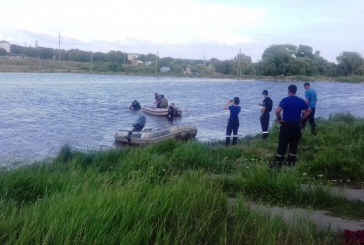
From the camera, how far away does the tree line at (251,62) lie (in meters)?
113

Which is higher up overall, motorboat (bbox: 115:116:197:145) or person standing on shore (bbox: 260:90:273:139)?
→ person standing on shore (bbox: 260:90:273:139)

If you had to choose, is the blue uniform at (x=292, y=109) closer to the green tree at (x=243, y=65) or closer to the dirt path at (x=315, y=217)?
the dirt path at (x=315, y=217)

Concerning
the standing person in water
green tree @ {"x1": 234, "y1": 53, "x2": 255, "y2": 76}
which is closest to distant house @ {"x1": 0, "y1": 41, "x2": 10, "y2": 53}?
green tree @ {"x1": 234, "y1": 53, "x2": 255, "y2": 76}

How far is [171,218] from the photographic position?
16.5 feet

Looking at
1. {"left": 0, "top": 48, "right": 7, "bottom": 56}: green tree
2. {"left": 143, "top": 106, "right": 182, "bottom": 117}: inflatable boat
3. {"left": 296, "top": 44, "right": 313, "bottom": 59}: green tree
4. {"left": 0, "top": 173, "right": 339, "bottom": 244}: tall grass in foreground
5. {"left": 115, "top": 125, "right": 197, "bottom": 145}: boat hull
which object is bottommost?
{"left": 143, "top": 106, "right": 182, "bottom": 117}: inflatable boat

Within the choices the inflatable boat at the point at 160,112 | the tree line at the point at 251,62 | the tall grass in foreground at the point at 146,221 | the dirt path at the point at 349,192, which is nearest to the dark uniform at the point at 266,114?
the dirt path at the point at 349,192

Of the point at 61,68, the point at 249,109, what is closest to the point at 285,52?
the point at 61,68

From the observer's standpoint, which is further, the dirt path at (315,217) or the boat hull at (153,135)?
the boat hull at (153,135)

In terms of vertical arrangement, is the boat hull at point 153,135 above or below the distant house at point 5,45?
below

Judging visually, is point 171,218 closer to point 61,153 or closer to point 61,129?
point 61,153

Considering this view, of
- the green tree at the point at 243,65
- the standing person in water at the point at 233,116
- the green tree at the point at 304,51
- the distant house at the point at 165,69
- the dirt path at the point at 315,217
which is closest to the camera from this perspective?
the dirt path at the point at 315,217

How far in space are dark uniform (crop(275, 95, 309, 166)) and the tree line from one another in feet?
338

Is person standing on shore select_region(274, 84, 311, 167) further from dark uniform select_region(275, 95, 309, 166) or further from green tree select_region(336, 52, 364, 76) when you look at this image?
green tree select_region(336, 52, 364, 76)

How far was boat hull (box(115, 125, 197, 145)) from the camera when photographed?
64.0 ft
